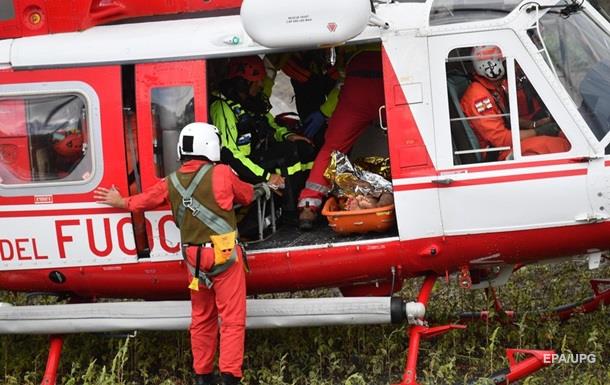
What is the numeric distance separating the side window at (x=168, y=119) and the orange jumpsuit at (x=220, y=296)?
27 centimetres

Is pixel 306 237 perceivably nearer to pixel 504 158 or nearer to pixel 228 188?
pixel 228 188

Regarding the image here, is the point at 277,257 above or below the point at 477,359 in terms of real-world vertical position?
above

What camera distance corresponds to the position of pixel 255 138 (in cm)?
764

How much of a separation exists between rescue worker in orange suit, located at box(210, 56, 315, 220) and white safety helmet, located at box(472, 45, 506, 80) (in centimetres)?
148

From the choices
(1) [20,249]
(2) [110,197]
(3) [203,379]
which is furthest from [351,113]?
(1) [20,249]

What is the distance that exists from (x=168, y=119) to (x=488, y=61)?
82.9 inches

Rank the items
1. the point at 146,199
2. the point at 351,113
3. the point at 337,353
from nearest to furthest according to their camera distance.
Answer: the point at 146,199
the point at 351,113
the point at 337,353

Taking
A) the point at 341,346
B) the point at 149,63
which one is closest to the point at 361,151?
the point at 341,346

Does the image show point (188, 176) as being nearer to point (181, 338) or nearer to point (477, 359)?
point (181, 338)

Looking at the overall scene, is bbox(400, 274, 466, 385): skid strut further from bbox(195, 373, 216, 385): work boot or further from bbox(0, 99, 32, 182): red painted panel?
bbox(0, 99, 32, 182): red painted panel

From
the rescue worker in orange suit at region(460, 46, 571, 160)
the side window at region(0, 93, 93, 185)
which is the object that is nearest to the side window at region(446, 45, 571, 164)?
the rescue worker in orange suit at region(460, 46, 571, 160)

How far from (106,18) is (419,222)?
2582mm

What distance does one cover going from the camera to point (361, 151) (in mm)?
8539

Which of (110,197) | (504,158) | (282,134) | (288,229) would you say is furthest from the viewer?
(282,134)
